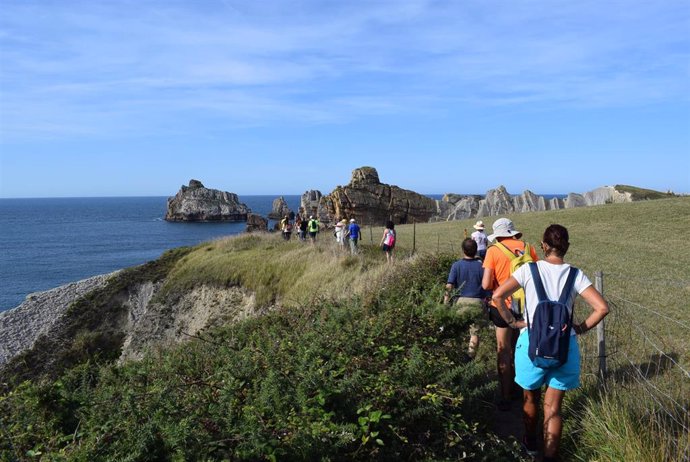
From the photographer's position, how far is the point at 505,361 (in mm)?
6539

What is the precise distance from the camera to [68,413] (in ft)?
15.8

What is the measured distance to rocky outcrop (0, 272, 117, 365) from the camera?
84.3ft

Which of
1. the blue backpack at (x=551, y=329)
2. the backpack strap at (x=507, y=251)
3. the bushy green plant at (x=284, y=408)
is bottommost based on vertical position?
the bushy green plant at (x=284, y=408)

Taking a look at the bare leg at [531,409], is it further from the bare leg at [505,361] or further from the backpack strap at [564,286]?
the bare leg at [505,361]

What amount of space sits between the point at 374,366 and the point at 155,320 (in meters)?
20.5

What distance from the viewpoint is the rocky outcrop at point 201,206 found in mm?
140125

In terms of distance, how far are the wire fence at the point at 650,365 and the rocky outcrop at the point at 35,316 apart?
2526 centimetres

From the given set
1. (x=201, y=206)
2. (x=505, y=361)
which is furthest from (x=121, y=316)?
(x=201, y=206)

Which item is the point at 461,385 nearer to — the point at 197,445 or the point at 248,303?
the point at 197,445

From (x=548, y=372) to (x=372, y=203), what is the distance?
49510 mm

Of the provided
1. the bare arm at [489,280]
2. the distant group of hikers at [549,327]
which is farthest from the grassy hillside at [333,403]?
the bare arm at [489,280]

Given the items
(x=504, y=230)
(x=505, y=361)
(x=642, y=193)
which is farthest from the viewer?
(x=642, y=193)

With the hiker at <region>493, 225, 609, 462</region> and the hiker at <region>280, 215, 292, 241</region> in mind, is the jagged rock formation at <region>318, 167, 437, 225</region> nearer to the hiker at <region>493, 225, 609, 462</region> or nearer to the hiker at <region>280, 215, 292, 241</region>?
the hiker at <region>280, 215, 292, 241</region>

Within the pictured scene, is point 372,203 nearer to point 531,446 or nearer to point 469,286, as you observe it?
point 469,286
